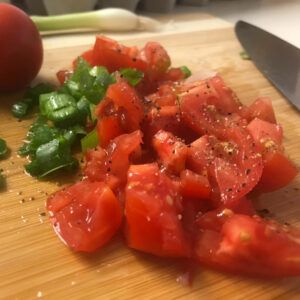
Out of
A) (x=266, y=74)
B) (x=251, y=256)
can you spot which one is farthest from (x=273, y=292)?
(x=266, y=74)

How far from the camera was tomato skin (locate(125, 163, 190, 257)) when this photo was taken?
0.82 meters

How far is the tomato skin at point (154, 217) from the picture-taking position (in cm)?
82

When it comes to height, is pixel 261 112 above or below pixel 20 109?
above

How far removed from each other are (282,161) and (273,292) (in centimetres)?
28

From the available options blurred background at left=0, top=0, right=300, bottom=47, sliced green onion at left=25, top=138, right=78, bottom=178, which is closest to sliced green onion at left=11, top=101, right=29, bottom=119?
sliced green onion at left=25, top=138, right=78, bottom=178

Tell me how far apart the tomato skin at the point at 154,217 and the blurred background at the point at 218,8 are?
1327 millimetres

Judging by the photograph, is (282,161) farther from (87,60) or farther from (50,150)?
(87,60)

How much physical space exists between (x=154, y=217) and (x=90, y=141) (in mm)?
324

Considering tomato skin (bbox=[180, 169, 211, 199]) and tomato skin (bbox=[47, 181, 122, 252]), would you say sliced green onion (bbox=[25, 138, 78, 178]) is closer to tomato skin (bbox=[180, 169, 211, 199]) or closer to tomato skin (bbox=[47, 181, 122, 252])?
tomato skin (bbox=[47, 181, 122, 252])

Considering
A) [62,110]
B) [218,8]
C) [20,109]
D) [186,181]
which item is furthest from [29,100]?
[218,8]

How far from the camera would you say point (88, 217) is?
0.87 metres

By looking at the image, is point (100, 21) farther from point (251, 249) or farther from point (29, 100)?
point (251, 249)

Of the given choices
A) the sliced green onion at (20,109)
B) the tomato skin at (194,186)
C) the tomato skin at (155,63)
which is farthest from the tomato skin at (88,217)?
the tomato skin at (155,63)

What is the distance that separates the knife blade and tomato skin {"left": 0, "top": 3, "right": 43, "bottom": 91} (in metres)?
0.70
